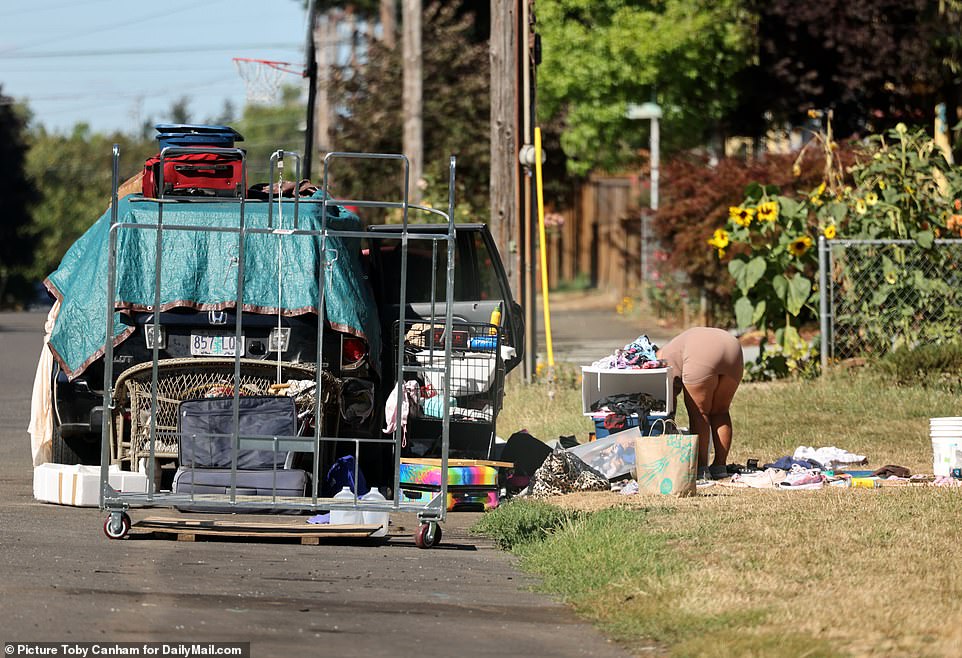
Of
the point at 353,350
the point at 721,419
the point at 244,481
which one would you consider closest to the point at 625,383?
the point at 721,419

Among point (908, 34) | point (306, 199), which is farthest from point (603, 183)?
point (306, 199)

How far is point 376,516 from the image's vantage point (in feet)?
30.6

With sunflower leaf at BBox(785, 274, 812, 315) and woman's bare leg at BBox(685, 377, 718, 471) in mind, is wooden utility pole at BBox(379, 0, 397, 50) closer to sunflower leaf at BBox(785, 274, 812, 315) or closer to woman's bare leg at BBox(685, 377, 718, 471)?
sunflower leaf at BBox(785, 274, 812, 315)

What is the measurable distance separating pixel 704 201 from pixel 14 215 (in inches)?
1175

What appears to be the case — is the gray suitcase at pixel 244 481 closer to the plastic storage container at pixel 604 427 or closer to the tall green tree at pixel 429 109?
the plastic storage container at pixel 604 427

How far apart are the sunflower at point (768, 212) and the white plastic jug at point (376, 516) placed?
310 inches

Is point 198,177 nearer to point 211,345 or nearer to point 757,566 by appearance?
point 211,345

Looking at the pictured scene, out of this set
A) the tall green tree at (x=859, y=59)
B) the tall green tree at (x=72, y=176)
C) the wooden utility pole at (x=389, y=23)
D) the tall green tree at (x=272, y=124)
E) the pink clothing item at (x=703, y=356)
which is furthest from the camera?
the tall green tree at (x=272, y=124)

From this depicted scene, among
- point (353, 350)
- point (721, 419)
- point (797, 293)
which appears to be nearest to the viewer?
point (353, 350)

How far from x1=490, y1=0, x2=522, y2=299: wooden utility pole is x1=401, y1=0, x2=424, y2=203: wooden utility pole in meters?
10.8

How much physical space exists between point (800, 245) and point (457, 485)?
7.17 m

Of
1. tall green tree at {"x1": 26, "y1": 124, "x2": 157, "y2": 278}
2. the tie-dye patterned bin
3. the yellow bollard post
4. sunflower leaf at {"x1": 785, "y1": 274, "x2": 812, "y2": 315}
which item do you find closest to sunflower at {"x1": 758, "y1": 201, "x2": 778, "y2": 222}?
sunflower leaf at {"x1": 785, "y1": 274, "x2": 812, "y2": 315}

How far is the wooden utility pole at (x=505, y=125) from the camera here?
17.2 metres

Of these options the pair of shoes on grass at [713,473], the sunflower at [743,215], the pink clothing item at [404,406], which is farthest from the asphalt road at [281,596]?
the sunflower at [743,215]
